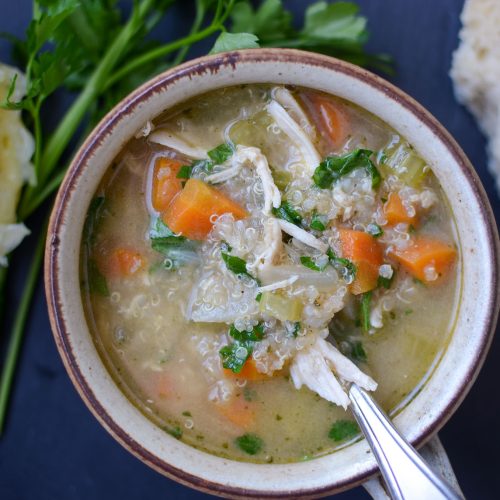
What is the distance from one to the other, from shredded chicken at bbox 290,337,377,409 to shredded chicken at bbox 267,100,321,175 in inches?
21.6

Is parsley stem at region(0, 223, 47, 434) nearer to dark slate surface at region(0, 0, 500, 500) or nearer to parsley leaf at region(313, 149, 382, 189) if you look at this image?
dark slate surface at region(0, 0, 500, 500)

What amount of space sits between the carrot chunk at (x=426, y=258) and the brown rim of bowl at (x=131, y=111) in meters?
0.19

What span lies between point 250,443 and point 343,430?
0.99ft

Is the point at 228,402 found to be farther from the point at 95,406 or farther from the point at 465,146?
the point at 465,146

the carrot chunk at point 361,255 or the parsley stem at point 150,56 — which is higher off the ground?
the parsley stem at point 150,56

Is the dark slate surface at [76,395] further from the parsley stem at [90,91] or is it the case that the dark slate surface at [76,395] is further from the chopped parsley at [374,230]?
the chopped parsley at [374,230]

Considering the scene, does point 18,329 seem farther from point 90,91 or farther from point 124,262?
point 90,91

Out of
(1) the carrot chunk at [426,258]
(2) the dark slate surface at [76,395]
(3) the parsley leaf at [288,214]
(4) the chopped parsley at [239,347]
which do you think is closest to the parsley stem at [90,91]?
(2) the dark slate surface at [76,395]

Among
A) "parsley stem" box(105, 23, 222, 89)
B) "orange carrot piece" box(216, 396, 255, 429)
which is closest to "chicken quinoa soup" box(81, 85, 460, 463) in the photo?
"orange carrot piece" box(216, 396, 255, 429)

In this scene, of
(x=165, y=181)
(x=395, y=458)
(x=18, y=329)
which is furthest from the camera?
(x=18, y=329)

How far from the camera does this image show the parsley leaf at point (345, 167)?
7.61 feet

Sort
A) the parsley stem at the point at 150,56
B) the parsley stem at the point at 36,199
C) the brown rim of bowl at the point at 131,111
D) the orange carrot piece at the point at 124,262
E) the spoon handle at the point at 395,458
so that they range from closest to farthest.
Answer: the spoon handle at the point at 395,458 < the brown rim of bowl at the point at 131,111 < the orange carrot piece at the point at 124,262 < the parsley stem at the point at 150,56 < the parsley stem at the point at 36,199

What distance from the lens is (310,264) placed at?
2268 mm

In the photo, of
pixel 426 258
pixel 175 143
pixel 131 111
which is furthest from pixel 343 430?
pixel 131 111
